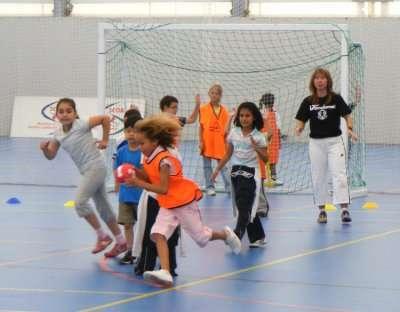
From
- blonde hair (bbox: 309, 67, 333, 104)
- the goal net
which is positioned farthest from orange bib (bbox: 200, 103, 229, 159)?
the goal net

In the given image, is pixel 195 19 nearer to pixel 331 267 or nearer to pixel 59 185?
pixel 59 185

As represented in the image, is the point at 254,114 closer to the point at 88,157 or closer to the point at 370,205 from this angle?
the point at 88,157

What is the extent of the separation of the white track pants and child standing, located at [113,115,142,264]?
345 centimetres

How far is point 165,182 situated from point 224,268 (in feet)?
3.88

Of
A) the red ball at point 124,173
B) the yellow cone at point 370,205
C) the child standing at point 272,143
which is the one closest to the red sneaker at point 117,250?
the red ball at point 124,173

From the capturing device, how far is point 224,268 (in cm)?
863

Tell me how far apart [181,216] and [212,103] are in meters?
7.63

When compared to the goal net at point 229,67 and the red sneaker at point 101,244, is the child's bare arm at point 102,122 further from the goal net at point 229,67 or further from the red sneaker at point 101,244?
the goal net at point 229,67

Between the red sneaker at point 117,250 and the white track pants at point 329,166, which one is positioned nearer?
the red sneaker at point 117,250

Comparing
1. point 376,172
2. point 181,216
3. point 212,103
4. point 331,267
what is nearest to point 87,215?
point 181,216

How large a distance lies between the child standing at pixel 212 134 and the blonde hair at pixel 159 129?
7.35 metres

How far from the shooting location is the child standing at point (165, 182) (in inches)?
313

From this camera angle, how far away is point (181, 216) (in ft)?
26.6

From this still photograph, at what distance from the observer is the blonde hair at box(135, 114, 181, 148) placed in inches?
315
